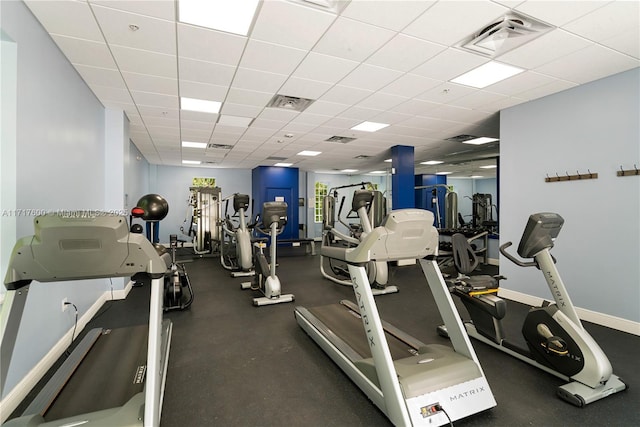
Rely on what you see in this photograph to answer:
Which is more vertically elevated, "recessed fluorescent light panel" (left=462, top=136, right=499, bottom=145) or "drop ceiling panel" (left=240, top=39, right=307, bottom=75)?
"recessed fluorescent light panel" (left=462, top=136, right=499, bottom=145)

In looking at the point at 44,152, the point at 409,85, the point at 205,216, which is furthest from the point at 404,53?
the point at 205,216

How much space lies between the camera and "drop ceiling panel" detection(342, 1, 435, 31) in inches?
84.4

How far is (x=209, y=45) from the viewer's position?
2.70 m

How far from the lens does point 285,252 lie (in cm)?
855

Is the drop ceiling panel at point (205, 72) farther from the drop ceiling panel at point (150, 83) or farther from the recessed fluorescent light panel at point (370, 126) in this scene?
the recessed fluorescent light panel at point (370, 126)

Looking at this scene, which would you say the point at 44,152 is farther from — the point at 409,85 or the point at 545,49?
the point at 545,49

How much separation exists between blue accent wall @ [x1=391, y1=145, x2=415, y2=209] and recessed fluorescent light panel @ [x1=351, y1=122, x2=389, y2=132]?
61.0 inches

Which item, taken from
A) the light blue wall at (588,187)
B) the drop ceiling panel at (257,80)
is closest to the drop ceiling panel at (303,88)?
the drop ceiling panel at (257,80)

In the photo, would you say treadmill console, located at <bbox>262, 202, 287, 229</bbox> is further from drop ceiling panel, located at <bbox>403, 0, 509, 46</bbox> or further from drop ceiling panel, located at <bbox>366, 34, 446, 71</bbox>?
drop ceiling panel, located at <bbox>403, 0, 509, 46</bbox>

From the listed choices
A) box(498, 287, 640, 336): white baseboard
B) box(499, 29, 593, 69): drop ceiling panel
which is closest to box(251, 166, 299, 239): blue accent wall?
box(498, 287, 640, 336): white baseboard

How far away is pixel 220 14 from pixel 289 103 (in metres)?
2.06

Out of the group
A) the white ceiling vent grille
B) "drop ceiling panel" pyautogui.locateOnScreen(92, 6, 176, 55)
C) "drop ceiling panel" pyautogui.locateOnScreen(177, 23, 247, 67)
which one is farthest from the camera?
"drop ceiling panel" pyautogui.locateOnScreen(177, 23, 247, 67)

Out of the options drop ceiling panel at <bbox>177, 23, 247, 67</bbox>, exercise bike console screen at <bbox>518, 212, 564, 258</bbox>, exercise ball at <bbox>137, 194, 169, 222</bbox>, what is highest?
drop ceiling panel at <bbox>177, 23, 247, 67</bbox>

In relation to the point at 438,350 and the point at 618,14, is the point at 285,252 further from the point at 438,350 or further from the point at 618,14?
the point at 618,14
